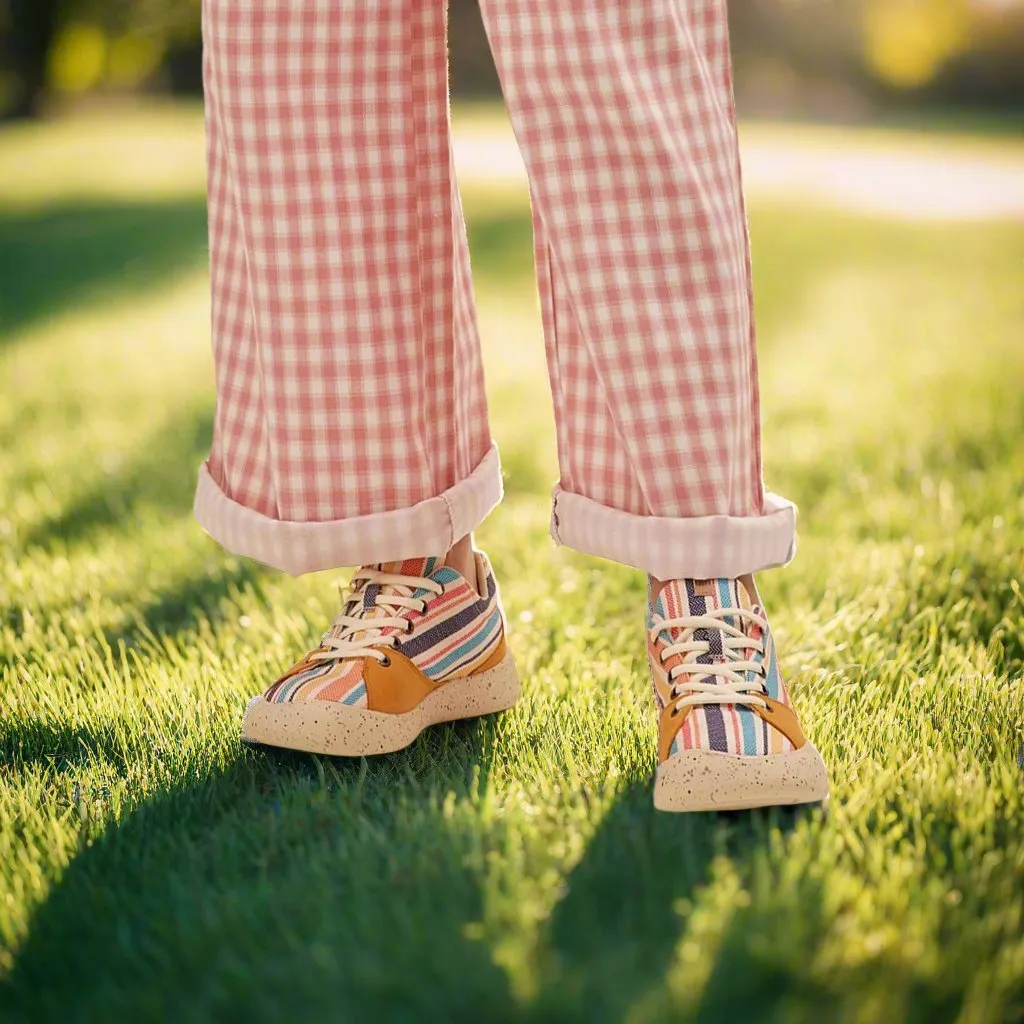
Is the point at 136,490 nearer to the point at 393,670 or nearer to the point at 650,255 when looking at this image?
the point at 393,670

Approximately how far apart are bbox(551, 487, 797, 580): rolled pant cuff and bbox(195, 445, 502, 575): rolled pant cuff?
0.14 metres

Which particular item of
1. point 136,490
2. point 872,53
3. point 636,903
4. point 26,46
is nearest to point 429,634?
point 636,903

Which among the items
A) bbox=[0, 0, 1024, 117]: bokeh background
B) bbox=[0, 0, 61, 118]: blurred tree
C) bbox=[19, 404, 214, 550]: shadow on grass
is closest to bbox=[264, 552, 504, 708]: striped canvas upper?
bbox=[19, 404, 214, 550]: shadow on grass

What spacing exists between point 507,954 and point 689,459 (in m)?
0.46

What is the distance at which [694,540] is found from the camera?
102 centimetres

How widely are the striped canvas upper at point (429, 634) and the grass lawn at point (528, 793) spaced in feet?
0.23

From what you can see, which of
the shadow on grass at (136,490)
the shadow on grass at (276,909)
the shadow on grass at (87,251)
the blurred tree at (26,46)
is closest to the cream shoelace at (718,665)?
the shadow on grass at (276,909)

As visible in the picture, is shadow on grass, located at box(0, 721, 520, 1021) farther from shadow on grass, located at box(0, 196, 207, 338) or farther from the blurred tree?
the blurred tree

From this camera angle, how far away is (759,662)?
1.04 metres

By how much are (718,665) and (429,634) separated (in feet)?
0.99

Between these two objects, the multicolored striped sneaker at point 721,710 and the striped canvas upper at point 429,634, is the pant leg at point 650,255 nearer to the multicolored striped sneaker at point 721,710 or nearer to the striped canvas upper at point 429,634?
the multicolored striped sneaker at point 721,710

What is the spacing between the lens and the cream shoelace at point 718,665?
101 cm

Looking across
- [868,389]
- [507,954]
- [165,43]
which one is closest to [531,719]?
[507,954]

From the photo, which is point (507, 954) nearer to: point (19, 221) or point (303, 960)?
point (303, 960)
